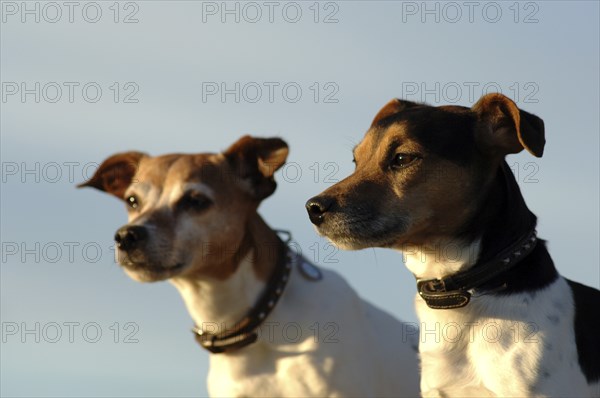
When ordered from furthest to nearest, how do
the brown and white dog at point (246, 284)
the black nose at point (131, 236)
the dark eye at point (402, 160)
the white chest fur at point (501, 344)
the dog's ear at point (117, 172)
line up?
1. the dog's ear at point (117, 172)
2. the brown and white dog at point (246, 284)
3. the black nose at point (131, 236)
4. the dark eye at point (402, 160)
5. the white chest fur at point (501, 344)

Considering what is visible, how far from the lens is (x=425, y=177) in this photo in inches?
275

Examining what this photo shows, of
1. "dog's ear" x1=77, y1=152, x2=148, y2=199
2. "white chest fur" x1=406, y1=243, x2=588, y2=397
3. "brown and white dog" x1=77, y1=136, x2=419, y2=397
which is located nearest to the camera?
"white chest fur" x1=406, y1=243, x2=588, y2=397

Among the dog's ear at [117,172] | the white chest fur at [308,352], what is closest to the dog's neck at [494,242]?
the white chest fur at [308,352]

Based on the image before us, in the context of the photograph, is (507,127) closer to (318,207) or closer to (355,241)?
(355,241)

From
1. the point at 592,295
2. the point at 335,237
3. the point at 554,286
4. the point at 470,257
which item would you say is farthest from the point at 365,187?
the point at 592,295

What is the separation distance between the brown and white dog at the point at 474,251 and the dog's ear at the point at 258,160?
1.61 m

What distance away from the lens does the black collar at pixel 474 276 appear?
681 centimetres

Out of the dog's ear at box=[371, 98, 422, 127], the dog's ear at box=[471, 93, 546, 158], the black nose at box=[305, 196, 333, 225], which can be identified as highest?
the dog's ear at box=[471, 93, 546, 158]

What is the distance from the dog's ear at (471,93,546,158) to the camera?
676cm

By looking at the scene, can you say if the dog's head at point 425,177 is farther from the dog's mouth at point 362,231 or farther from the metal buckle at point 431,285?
the metal buckle at point 431,285

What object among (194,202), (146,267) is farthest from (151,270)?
(194,202)

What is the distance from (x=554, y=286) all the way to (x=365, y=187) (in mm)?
1531

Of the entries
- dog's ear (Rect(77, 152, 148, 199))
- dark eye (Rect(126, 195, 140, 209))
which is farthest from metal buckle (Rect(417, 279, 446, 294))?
dog's ear (Rect(77, 152, 148, 199))

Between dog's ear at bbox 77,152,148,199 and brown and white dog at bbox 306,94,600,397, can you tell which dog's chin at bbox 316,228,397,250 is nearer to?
brown and white dog at bbox 306,94,600,397
